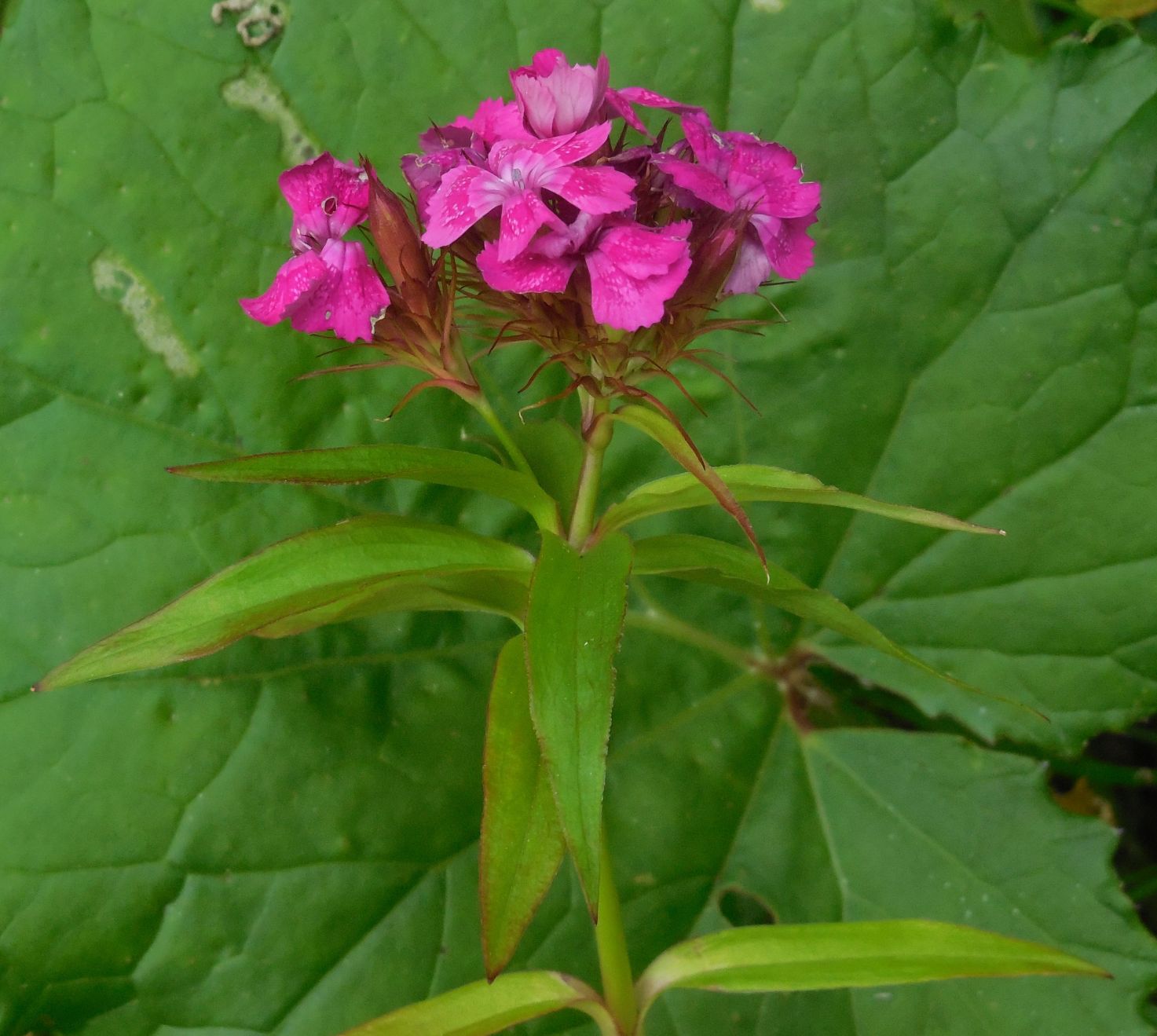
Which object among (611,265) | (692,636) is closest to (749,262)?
(611,265)

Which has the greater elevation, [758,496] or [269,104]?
[269,104]

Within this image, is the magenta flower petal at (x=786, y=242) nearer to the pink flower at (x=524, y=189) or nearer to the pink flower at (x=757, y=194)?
the pink flower at (x=757, y=194)

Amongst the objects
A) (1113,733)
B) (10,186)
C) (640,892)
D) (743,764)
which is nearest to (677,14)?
(10,186)

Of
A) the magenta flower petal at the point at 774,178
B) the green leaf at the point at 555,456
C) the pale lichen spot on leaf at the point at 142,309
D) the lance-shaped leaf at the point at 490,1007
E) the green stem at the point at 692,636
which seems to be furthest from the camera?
the green stem at the point at 692,636

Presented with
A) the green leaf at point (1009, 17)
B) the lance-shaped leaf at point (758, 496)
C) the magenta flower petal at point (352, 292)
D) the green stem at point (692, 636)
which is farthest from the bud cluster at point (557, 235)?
the green leaf at point (1009, 17)

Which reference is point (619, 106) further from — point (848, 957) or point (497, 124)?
point (848, 957)

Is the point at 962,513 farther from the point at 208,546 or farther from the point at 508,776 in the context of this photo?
the point at 208,546

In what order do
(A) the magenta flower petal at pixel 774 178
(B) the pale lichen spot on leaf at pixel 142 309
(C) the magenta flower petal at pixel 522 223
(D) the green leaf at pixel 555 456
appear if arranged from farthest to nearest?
(B) the pale lichen spot on leaf at pixel 142 309 < (D) the green leaf at pixel 555 456 < (A) the magenta flower petal at pixel 774 178 < (C) the magenta flower petal at pixel 522 223
